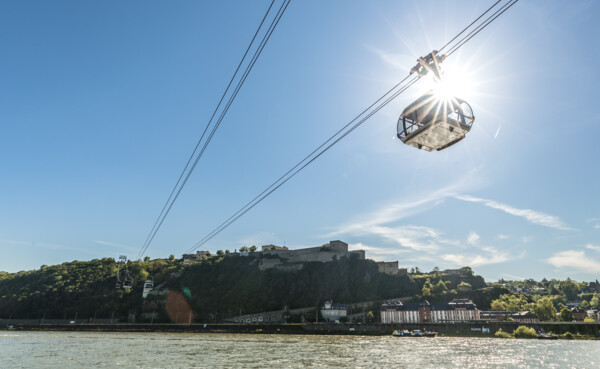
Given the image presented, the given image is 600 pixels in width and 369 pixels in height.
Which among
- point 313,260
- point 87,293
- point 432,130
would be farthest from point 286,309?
point 432,130

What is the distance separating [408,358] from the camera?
28344mm

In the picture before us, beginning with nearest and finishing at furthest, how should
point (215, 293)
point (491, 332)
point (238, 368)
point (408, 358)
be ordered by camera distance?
point (238, 368) → point (408, 358) → point (491, 332) → point (215, 293)

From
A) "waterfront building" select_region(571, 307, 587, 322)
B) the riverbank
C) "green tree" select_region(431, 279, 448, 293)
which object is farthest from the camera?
"green tree" select_region(431, 279, 448, 293)

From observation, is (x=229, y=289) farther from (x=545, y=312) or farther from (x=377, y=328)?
(x=545, y=312)

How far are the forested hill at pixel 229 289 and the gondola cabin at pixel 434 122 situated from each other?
8552cm

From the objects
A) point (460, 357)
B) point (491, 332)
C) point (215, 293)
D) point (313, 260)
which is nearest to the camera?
point (460, 357)

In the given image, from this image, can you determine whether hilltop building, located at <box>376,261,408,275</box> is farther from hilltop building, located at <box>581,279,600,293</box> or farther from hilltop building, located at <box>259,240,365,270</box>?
hilltop building, located at <box>581,279,600,293</box>

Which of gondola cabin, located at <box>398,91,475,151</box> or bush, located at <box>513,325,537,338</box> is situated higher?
gondola cabin, located at <box>398,91,475,151</box>

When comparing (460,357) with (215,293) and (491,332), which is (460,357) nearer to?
(491,332)

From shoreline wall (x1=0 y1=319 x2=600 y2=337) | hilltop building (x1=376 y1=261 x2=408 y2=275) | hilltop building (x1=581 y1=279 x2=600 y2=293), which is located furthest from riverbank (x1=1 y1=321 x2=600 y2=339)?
hilltop building (x1=581 y1=279 x2=600 y2=293)

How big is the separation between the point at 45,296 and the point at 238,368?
107m

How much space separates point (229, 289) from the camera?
99.1m

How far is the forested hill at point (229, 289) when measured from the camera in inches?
3617

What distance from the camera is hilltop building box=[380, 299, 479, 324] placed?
245ft
